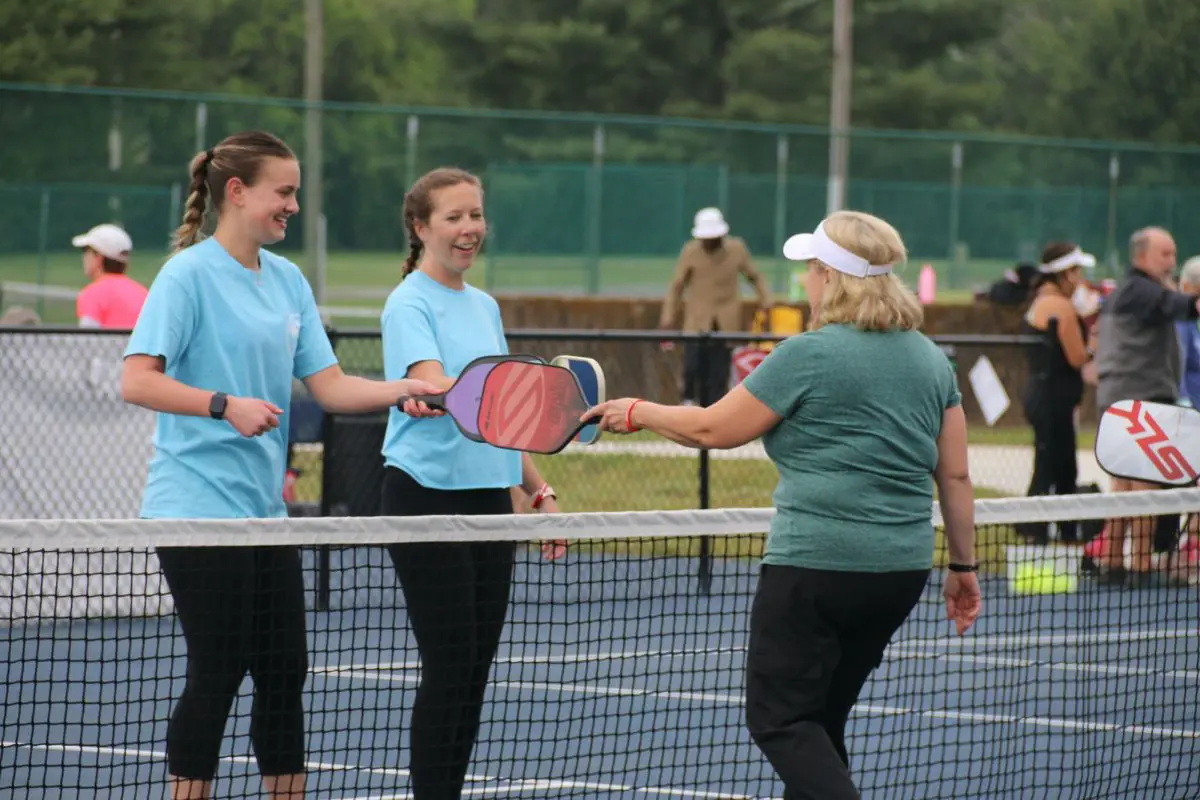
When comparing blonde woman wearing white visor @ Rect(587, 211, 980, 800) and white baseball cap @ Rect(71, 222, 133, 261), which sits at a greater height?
white baseball cap @ Rect(71, 222, 133, 261)

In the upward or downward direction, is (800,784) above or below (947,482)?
below

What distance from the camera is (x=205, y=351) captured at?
4.41 metres

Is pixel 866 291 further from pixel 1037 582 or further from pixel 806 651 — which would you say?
pixel 1037 582

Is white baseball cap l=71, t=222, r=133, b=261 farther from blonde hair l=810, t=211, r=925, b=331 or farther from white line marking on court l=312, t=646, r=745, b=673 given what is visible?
blonde hair l=810, t=211, r=925, b=331

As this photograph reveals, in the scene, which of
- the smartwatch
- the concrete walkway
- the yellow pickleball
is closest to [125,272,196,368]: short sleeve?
the smartwatch

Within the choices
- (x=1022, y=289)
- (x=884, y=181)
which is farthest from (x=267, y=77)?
(x=1022, y=289)

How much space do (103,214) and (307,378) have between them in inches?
749

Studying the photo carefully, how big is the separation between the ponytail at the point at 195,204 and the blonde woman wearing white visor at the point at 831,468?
113 centimetres

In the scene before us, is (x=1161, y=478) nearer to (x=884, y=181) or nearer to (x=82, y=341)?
(x=82, y=341)

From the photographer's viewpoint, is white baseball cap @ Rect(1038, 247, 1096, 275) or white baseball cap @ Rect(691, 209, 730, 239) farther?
white baseball cap @ Rect(691, 209, 730, 239)

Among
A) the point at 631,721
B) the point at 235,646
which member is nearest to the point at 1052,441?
the point at 631,721

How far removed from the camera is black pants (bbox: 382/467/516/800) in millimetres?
4719

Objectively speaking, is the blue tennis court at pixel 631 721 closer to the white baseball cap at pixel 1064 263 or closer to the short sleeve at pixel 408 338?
the short sleeve at pixel 408 338

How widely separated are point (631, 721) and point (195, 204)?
2.78 m
